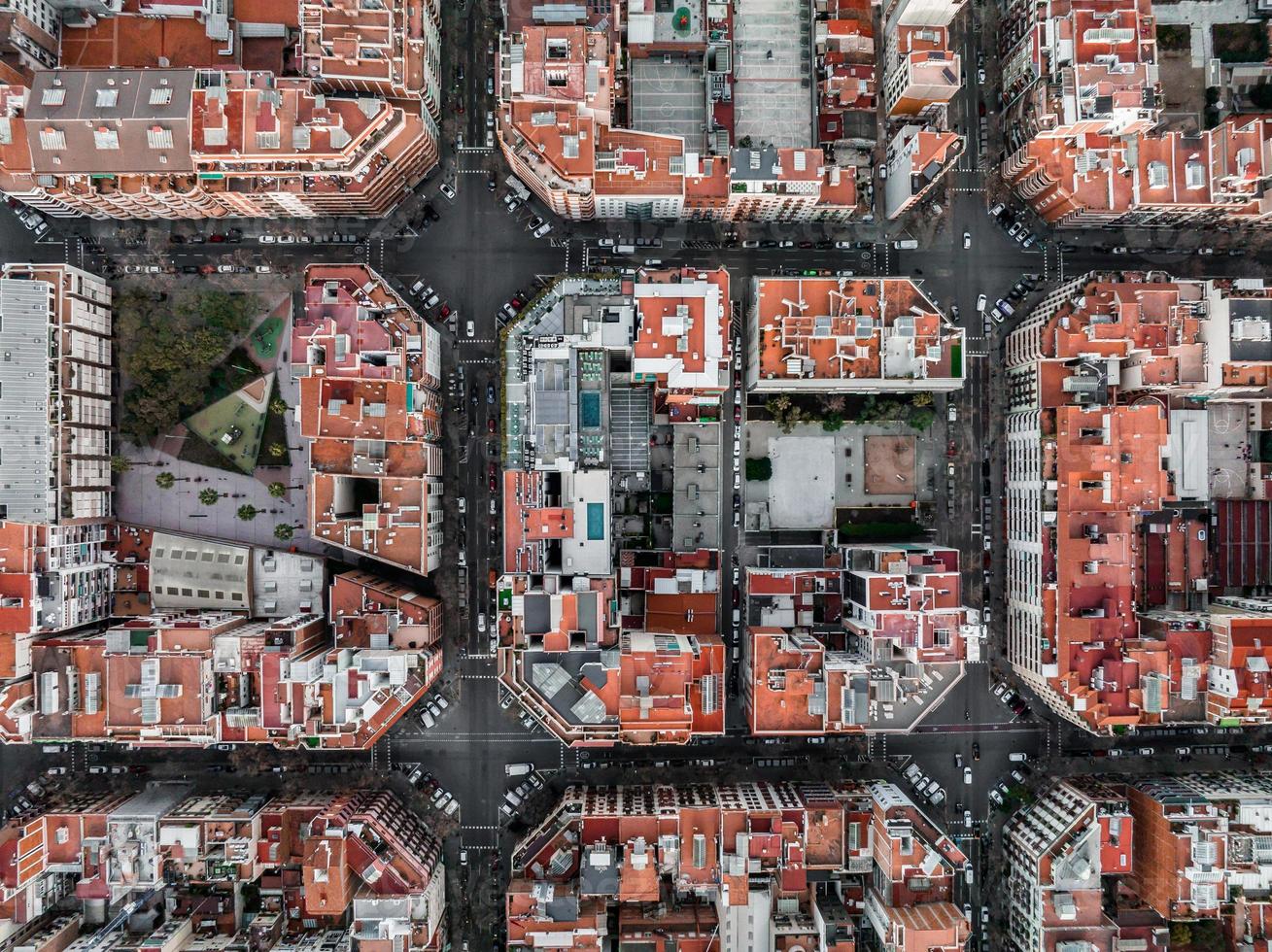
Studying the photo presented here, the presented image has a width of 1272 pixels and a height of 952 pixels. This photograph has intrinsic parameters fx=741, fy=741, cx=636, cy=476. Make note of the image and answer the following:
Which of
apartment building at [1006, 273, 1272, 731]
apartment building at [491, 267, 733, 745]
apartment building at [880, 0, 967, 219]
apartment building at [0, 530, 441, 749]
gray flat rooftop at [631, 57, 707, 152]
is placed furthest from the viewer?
gray flat rooftop at [631, 57, 707, 152]

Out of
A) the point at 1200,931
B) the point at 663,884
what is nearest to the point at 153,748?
the point at 663,884

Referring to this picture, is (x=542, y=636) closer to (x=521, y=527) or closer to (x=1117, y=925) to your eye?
(x=521, y=527)

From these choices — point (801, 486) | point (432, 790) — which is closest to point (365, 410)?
point (432, 790)

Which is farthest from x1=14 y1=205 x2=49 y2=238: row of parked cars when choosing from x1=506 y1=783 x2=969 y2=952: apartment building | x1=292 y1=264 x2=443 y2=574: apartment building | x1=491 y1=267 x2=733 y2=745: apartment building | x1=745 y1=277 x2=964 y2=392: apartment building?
x1=506 y1=783 x2=969 y2=952: apartment building

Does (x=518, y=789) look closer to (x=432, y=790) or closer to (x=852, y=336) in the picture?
(x=432, y=790)

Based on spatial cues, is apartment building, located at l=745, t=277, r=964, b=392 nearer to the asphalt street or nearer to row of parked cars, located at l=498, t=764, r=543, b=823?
the asphalt street

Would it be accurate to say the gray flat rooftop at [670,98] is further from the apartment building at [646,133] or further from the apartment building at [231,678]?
the apartment building at [231,678]
